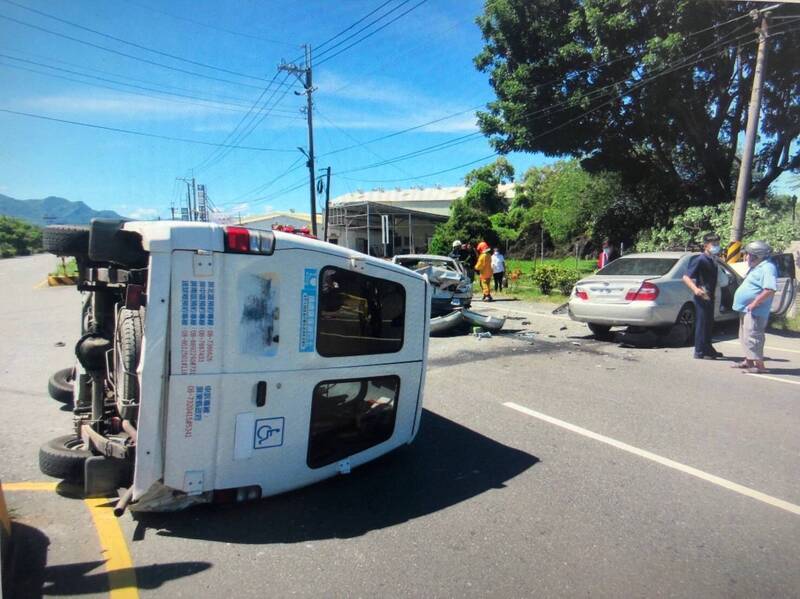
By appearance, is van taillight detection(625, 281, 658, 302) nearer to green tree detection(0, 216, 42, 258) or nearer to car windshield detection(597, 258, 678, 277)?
car windshield detection(597, 258, 678, 277)

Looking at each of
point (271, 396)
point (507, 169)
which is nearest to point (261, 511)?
point (271, 396)

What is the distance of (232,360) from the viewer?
3.11m

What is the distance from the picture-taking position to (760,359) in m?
7.24

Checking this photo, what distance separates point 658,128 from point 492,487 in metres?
20.9

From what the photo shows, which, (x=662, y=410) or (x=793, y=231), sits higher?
(x=793, y=231)

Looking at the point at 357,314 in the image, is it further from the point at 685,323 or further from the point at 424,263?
the point at 424,263

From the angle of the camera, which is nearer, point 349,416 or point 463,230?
point 349,416

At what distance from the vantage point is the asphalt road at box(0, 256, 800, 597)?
283 centimetres

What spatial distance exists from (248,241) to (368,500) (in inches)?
76.8

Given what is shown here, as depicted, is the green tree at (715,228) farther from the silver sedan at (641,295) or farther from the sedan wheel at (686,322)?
the sedan wheel at (686,322)

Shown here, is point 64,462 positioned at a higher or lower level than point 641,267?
lower

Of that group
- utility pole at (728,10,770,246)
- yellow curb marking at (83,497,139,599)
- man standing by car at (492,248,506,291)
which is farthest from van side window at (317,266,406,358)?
man standing by car at (492,248,506,291)

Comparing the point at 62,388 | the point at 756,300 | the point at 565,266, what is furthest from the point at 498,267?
the point at 62,388

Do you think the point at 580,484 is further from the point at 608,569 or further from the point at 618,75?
the point at 618,75
